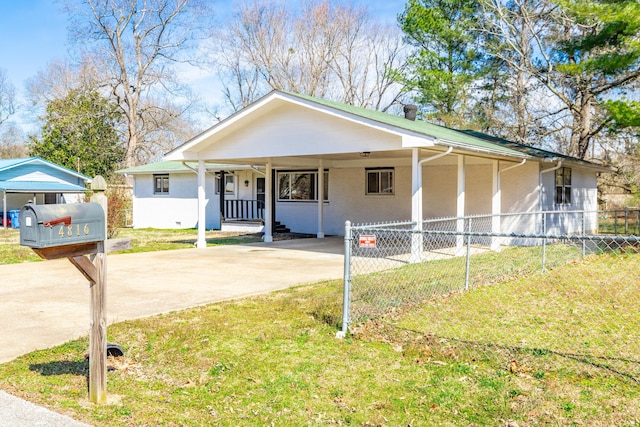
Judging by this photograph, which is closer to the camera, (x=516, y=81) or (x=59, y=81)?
(x=516, y=81)

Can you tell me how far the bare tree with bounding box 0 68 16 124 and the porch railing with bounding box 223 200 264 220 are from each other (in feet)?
102

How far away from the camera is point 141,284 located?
30.4 feet

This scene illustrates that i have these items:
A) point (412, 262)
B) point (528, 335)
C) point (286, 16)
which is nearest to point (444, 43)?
point (286, 16)

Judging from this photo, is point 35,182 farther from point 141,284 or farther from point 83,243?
point 83,243

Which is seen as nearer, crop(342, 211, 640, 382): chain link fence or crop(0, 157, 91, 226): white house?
crop(342, 211, 640, 382): chain link fence

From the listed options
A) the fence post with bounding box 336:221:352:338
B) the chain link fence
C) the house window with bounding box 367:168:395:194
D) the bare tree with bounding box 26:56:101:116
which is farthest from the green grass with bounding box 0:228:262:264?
the bare tree with bounding box 26:56:101:116

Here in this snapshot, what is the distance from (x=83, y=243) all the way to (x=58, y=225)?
1.02 feet

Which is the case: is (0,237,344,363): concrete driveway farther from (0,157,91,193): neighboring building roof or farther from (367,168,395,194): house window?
(0,157,91,193): neighboring building roof

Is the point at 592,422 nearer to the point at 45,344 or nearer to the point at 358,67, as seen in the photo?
the point at 45,344

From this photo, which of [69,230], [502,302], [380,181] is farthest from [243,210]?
[69,230]

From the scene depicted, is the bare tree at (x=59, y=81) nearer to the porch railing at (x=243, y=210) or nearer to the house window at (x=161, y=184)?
the house window at (x=161, y=184)

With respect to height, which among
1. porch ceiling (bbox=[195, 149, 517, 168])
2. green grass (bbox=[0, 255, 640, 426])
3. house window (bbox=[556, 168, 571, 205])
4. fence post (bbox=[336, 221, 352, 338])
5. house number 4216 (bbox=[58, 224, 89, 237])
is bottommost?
green grass (bbox=[0, 255, 640, 426])

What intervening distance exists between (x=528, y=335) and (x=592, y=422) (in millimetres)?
2088

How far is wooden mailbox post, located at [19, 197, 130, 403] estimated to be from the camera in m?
3.70
